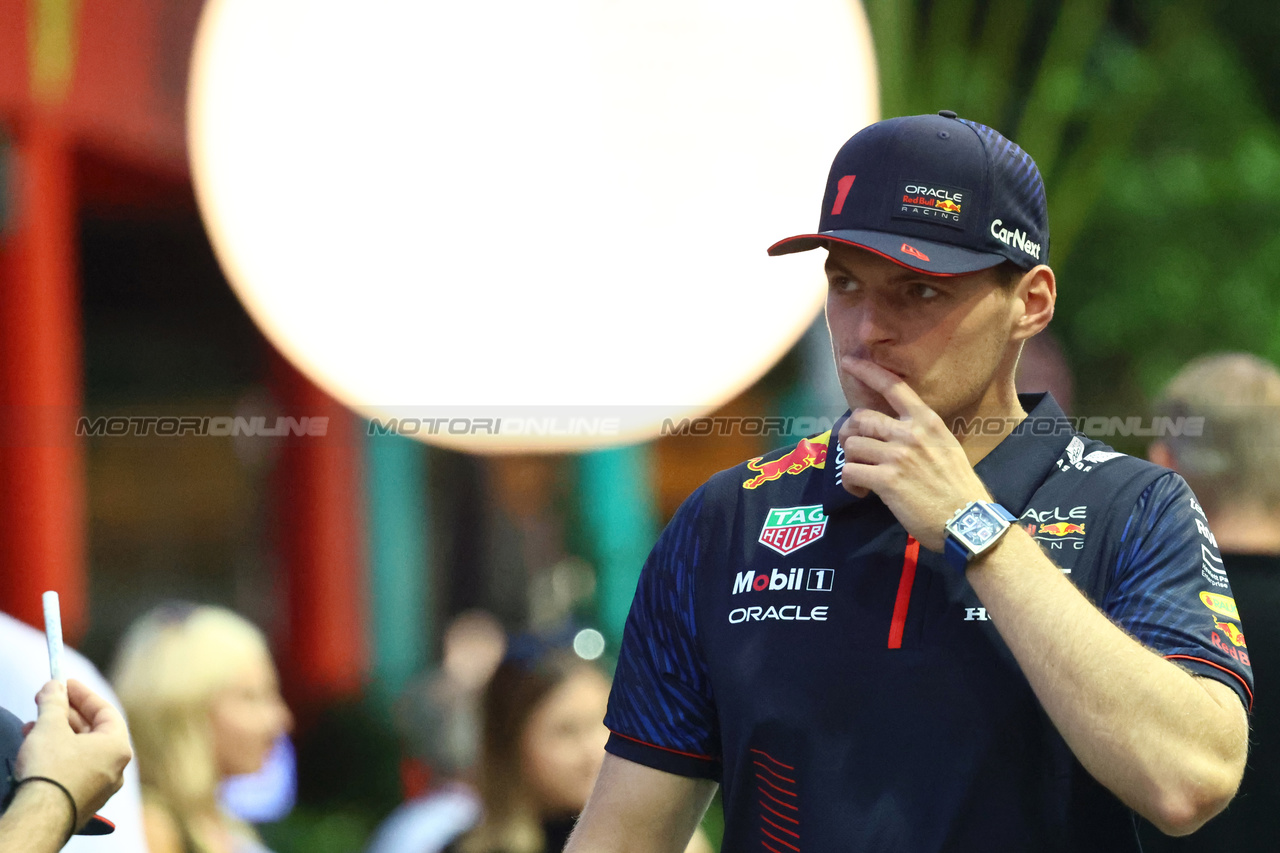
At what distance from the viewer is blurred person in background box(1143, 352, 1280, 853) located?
2600 millimetres

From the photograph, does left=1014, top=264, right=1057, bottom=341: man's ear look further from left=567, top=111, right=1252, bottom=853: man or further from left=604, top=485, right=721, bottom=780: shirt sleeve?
left=604, top=485, right=721, bottom=780: shirt sleeve

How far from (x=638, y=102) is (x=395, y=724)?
3732mm

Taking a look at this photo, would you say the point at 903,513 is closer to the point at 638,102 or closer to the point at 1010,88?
the point at 638,102

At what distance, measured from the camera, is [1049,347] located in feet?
26.2

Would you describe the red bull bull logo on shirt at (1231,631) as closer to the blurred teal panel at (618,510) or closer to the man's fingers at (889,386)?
the man's fingers at (889,386)

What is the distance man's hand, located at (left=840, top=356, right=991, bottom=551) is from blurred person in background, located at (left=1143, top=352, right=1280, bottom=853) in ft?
4.02

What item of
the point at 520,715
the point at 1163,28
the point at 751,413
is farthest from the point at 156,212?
the point at 1163,28

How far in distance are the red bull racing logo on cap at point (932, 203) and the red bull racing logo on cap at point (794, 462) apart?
0.36 m

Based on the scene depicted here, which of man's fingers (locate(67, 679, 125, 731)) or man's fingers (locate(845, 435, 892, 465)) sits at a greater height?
man's fingers (locate(845, 435, 892, 465))

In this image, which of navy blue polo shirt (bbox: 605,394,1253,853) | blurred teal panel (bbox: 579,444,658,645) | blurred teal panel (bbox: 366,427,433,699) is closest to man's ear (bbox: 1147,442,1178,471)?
navy blue polo shirt (bbox: 605,394,1253,853)

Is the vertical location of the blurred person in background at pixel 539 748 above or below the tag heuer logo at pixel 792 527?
below

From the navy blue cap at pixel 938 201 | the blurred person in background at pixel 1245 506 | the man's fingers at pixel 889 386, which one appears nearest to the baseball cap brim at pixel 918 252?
the navy blue cap at pixel 938 201

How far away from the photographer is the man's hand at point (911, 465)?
1.64 meters

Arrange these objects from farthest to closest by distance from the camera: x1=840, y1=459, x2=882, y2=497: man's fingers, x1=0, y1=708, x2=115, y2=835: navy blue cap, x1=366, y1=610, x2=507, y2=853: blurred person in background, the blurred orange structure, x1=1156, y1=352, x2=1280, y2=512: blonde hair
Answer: the blurred orange structure < x1=366, y1=610, x2=507, y2=853: blurred person in background < x1=1156, y1=352, x2=1280, y2=512: blonde hair < x1=0, y1=708, x2=115, y2=835: navy blue cap < x1=840, y1=459, x2=882, y2=497: man's fingers
